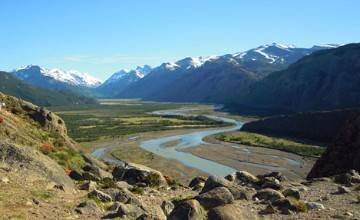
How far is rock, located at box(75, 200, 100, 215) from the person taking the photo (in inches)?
865

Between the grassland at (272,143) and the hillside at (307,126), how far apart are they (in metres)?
6.98

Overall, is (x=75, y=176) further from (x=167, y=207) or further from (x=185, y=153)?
(x=185, y=153)

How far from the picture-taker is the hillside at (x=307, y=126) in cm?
13338

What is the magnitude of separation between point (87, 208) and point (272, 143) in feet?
371

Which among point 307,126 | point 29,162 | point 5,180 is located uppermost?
point 29,162

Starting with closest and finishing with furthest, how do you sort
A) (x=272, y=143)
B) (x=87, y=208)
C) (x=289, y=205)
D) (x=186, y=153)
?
1. (x=87, y=208)
2. (x=289, y=205)
3. (x=186, y=153)
4. (x=272, y=143)

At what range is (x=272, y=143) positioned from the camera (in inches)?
5182

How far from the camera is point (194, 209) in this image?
19.4 meters

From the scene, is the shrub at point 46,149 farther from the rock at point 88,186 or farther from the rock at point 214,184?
the rock at point 214,184

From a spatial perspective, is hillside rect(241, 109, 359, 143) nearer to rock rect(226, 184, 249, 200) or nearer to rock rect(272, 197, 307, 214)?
rock rect(226, 184, 249, 200)

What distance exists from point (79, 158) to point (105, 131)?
12941 centimetres

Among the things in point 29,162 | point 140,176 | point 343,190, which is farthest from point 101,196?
point 343,190

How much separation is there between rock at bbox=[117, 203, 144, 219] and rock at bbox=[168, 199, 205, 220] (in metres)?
2.68

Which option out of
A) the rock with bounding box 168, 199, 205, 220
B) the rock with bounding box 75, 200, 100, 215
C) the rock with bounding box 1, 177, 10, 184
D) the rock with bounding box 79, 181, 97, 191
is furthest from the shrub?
the rock with bounding box 168, 199, 205, 220
